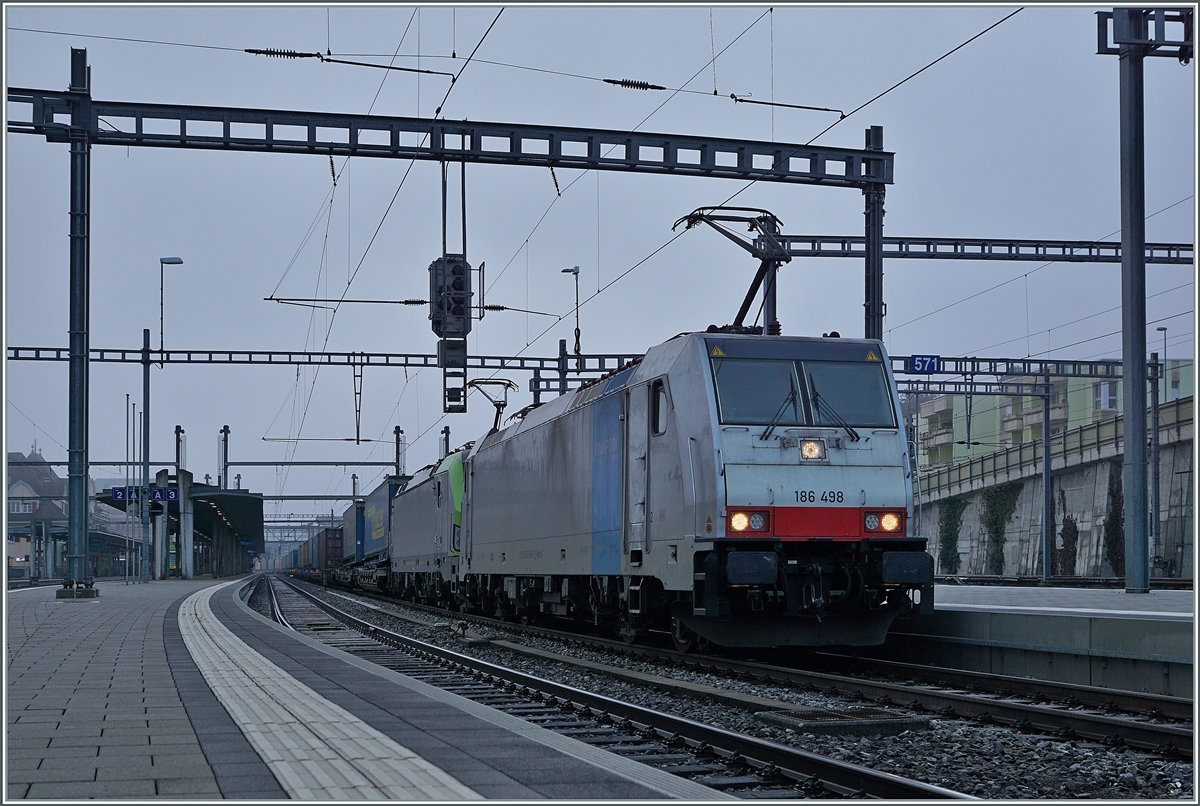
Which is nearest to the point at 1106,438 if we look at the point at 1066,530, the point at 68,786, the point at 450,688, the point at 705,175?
the point at 1066,530

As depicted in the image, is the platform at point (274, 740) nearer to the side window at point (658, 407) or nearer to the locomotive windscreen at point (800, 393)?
the side window at point (658, 407)

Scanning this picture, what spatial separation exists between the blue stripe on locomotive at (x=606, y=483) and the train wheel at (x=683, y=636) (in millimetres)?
986

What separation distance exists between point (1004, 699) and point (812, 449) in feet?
10.9

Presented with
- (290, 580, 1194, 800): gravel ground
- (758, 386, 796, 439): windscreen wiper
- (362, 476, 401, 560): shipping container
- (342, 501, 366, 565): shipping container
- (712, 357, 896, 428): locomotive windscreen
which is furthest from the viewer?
(342, 501, 366, 565): shipping container

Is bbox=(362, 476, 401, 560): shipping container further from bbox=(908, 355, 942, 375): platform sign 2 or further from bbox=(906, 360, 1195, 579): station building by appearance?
bbox=(906, 360, 1195, 579): station building

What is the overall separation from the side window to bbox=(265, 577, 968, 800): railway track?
3.21 m

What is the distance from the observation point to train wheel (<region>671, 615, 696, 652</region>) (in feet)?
46.7

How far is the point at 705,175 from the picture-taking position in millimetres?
21266

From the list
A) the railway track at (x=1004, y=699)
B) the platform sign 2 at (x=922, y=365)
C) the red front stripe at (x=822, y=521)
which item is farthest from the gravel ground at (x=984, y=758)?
the platform sign 2 at (x=922, y=365)

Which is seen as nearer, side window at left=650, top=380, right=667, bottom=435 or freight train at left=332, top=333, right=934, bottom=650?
freight train at left=332, top=333, right=934, bottom=650

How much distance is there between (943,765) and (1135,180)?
42.2 ft

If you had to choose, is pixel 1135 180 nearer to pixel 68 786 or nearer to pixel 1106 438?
pixel 68 786

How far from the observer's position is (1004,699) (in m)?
10.4

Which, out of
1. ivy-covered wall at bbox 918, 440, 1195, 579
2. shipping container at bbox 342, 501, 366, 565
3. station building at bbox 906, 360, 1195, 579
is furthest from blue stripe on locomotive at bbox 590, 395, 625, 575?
shipping container at bbox 342, 501, 366, 565
